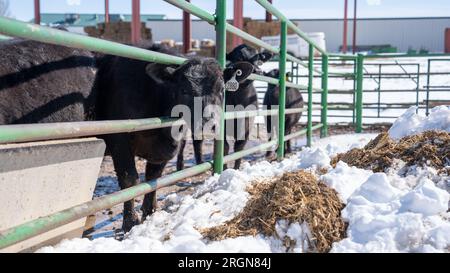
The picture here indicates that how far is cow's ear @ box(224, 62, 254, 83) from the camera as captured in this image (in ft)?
13.0

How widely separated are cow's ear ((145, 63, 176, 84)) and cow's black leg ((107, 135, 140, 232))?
0.48m

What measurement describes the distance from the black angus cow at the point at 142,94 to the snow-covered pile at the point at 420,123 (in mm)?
1616

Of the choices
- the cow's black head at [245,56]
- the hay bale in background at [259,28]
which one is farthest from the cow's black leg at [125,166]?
the hay bale in background at [259,28]

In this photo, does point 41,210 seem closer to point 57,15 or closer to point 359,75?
point 359,75

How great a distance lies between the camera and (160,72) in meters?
3.53

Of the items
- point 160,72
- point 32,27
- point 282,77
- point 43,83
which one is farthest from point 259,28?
point 32,27

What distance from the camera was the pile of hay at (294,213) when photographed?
2.24 m

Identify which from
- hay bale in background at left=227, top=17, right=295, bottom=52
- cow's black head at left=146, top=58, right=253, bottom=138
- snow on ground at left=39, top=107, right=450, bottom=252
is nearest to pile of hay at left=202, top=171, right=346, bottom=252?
snow on ground at left=39, top=107, right=450, bottom=252

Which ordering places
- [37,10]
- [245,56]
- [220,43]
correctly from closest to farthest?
1. [220,43]
2. [245,56]
3. [37,10]

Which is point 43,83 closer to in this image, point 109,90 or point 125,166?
point 109,90

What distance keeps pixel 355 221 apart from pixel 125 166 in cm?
187

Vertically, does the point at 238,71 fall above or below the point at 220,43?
below

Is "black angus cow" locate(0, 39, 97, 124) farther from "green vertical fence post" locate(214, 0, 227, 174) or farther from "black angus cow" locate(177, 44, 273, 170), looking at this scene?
"black angus cow" locate(177, 44, 273, 170)

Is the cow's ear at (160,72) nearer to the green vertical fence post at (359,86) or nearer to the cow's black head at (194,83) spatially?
the cow's black head at (194,83)
